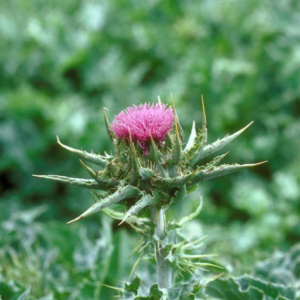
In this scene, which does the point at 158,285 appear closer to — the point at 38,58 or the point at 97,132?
the point at 97,132

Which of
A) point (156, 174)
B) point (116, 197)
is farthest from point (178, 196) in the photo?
point (116, 197)

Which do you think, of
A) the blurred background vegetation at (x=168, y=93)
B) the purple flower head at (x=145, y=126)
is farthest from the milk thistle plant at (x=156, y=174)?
the blurred background vegetation at (x=168, y=93)

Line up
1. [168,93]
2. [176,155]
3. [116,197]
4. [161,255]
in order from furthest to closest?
[168,93] < [161,255] < [176,155] < [116,197]

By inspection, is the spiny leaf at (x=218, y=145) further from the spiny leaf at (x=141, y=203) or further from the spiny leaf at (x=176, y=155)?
the spiny leaf at (x=141, y=203)

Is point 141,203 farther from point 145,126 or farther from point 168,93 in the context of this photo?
point 168,93

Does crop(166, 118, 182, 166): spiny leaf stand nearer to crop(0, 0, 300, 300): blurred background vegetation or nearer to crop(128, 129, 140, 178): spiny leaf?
crop(128, 129, 140, 178): spiny leaf

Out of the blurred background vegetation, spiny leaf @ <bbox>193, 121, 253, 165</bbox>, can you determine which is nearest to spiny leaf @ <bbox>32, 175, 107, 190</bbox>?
spiny leaf @ <bbox>193, 121, 253, 165</bbox>

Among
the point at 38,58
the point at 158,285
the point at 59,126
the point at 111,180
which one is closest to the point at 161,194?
the point at 111,180
